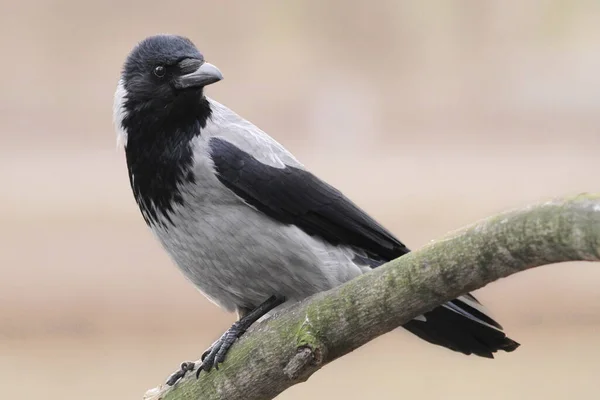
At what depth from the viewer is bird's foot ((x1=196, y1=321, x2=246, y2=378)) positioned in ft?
8.55

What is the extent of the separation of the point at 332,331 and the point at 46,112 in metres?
4.68

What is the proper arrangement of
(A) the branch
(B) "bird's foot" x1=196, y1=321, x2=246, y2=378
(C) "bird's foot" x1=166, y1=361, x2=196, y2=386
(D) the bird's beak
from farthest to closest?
(D) the bird's beak
(C) "bird's foot" x1=166, y1=361, x2=196, y2=386
(B) "bird's foot" x1=196, y1=321, x2=246, y2=378
(A) the branch

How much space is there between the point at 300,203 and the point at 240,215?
0.52 ft

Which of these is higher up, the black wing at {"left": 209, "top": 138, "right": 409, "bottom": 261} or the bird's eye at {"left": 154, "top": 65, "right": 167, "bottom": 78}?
the bird's eye at {"left": 154, "top": 65, "right": 167, "bottom": 78}

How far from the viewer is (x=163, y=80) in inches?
114

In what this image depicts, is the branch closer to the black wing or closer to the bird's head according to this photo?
the black wing

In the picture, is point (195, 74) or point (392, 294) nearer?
point (392, 294)

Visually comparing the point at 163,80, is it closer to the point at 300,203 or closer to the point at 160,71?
the point at 160,71

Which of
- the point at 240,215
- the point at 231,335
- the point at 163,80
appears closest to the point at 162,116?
the point at 163,80

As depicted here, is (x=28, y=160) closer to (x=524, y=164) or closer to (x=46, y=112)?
(x=46, y=112)

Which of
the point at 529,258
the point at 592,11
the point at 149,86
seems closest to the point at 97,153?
the point at 592,11

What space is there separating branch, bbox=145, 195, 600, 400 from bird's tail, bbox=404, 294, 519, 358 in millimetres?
467

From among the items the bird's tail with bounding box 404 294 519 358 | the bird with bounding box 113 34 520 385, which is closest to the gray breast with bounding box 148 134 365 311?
the bird with bounding box 113 34 520 385

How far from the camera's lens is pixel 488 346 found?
2.78 metres
